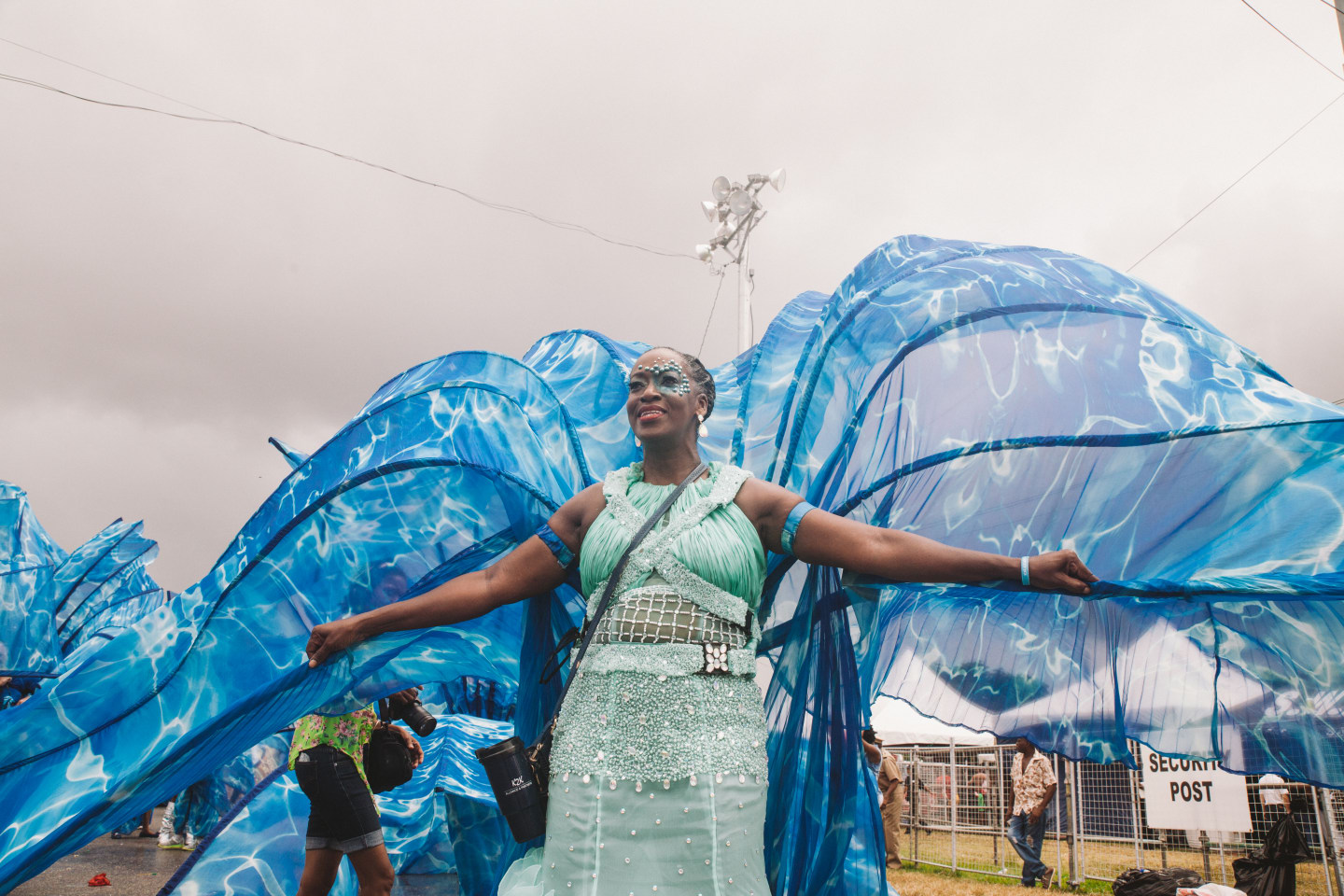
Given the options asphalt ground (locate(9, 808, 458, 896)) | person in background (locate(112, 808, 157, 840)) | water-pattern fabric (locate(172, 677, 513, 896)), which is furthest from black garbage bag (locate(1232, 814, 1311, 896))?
person in background (locate(112, 808, 157, 840))

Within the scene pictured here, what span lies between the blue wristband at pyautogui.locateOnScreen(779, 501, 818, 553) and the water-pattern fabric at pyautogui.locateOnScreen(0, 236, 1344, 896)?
1.00 feet

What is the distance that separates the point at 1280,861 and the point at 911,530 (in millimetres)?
5692

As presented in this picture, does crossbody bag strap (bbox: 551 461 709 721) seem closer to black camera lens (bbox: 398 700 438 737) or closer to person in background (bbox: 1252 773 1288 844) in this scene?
black camera lens (bbox: 398 700 438 737)

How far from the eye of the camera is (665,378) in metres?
2.47

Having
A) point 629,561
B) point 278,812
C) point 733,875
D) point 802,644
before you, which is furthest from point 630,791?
point 278,812

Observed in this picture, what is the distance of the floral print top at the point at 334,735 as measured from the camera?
4.08 meters

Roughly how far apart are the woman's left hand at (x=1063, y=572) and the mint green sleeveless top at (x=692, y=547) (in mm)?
670

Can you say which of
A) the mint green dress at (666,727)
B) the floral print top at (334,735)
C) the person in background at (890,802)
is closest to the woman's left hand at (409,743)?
the floral print top at (334,735)

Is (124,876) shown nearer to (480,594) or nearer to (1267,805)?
(480,594)

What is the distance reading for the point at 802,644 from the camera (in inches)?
107

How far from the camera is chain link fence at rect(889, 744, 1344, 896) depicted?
6.98 metres

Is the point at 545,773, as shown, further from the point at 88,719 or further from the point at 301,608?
the point at 88,719

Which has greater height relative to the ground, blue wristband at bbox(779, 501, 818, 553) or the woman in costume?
blue wristband at bbox(779, 501, 818, 553)

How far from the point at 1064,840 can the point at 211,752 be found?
1250 cm
